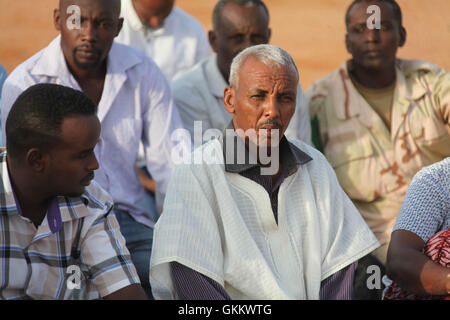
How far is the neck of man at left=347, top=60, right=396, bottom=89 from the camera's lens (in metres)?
5.18

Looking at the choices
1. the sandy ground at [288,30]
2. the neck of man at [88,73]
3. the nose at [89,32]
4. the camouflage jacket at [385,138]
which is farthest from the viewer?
the sandy ground at [288,30]

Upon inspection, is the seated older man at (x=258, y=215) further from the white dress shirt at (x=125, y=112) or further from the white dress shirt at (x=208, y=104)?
the white dress shirt at (x=208, y=104)

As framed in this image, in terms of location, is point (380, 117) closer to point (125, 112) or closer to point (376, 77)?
point (376, 77)

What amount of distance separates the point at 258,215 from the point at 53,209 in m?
0.94

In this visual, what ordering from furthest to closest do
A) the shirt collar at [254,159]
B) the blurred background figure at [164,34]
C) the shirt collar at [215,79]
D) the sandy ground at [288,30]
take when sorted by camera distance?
the sandy ground at [288,30] → the blurred background figure at [164,34] → the shirt collar at [215,79] → the shirt collar at [254,159]

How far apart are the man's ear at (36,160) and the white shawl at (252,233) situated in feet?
1.94

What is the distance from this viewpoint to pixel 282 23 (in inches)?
473

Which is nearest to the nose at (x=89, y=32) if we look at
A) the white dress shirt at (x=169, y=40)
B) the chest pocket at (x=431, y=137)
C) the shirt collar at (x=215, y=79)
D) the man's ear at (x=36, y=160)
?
the shirt collar at (x=215, y=79)

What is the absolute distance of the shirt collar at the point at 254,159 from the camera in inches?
144

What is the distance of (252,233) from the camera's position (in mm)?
3596

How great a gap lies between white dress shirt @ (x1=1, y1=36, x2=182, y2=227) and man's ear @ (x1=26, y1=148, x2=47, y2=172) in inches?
46.5

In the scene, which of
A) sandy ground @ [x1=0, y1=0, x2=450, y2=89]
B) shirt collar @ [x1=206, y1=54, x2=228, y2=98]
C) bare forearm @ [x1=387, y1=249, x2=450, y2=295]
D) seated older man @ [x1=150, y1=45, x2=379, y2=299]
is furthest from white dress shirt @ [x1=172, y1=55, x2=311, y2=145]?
sandy ground @ [x1=0, y1=0, x2=450, y2=89]

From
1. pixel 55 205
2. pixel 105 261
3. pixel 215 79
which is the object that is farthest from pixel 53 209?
pixel 215 79
